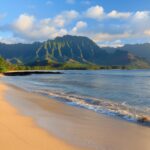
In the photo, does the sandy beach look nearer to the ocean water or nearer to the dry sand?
the dry sand

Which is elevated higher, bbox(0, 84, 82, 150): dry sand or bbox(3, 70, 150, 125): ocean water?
bbox(0, 84, 82, 150): dry sand

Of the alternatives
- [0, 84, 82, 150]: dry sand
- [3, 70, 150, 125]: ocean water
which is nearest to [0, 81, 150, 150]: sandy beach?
[0, 84, 82, 150]: dry sand

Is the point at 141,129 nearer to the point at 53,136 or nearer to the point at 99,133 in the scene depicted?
the point at 99,133

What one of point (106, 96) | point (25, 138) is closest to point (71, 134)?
point (25, 138)

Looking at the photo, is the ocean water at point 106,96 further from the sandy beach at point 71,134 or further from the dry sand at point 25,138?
the dry sand at point 25,138

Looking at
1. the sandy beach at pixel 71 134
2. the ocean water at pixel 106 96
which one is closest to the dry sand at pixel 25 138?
the sandy beach at pixel 71 134

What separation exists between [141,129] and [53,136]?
5.23 m

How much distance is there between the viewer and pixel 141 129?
14.2 metres

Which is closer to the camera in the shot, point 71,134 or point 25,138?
point 25,138

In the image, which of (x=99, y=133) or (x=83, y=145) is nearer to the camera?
(x=83, y=145)

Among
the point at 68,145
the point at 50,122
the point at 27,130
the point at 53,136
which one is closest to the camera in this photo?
the point at 68,145

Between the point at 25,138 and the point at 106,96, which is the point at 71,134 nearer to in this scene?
the point at 25,138

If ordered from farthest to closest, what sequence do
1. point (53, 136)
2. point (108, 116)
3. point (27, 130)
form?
point (108, 116) < point (27, 130) < point (53, 136)

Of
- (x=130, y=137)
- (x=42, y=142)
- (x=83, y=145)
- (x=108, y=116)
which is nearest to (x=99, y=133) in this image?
(x=130, y=137)
